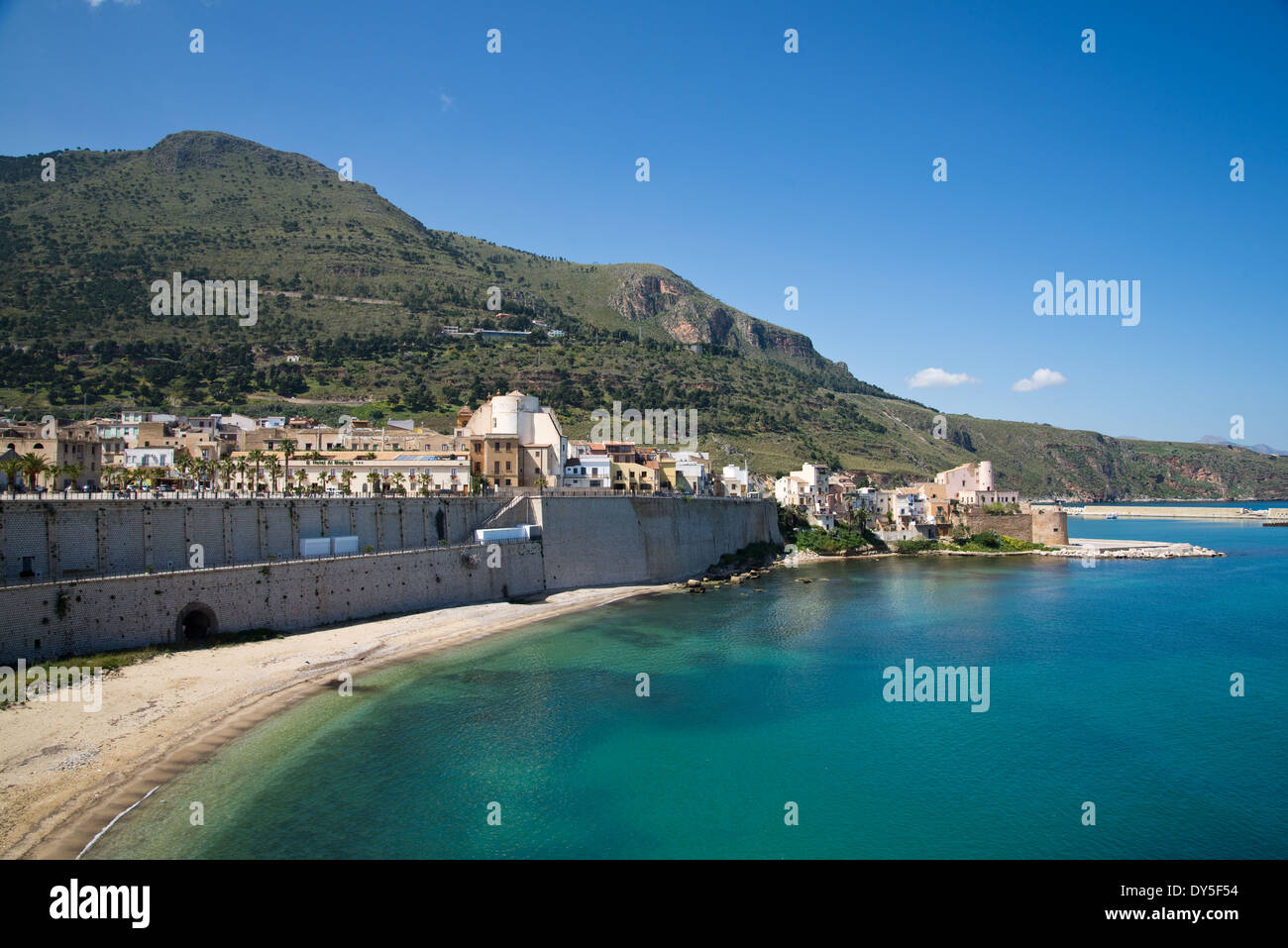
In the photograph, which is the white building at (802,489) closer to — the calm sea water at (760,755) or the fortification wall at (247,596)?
the calm sea water at (760,755)

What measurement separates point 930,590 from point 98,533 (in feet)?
159

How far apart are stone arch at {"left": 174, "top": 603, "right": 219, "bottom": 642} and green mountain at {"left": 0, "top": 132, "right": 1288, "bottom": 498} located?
2128 inches

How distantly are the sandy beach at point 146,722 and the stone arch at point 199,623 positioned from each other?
1384 mm

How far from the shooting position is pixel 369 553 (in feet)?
120

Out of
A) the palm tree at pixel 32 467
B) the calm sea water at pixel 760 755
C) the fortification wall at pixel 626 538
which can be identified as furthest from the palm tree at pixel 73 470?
the fortification wall at pixel 626 538

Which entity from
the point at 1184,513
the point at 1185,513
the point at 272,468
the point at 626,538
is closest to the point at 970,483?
the point at 626,538

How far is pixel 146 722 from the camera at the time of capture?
21.3 metres

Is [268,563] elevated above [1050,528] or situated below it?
above

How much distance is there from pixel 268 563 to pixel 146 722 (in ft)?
36.7
